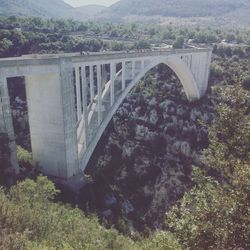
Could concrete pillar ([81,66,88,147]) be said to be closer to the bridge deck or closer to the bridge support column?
the bridge support column

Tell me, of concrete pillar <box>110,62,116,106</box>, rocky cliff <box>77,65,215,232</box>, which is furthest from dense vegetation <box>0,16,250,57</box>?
concrete pillar <box>110,62,116,106</box>

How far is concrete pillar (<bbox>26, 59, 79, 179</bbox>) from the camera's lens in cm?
2098

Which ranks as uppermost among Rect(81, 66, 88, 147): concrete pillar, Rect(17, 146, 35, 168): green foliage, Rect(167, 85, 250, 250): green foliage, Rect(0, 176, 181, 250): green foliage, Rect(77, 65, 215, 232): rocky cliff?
Rect(167, 85, 250, 250): green foliage

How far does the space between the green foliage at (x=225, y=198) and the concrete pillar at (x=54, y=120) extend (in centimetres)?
1366

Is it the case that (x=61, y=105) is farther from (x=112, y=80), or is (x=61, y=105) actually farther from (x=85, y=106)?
(x=112, y=80)

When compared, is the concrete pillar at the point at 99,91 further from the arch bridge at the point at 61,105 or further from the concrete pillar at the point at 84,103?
the concrete pillar at the point at 84,103

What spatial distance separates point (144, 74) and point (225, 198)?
24.0 metres

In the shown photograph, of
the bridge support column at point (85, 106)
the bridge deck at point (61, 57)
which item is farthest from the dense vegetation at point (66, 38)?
the bridge support column at point (85, 106)

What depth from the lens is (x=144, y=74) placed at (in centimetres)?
3102

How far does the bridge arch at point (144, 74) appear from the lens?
24.2m

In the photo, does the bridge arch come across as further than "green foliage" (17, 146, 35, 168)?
Yes

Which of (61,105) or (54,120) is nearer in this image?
(61,105)

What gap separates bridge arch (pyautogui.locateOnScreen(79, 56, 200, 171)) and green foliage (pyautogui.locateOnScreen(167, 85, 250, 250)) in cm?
1594

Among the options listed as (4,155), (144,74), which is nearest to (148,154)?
(144,74)
